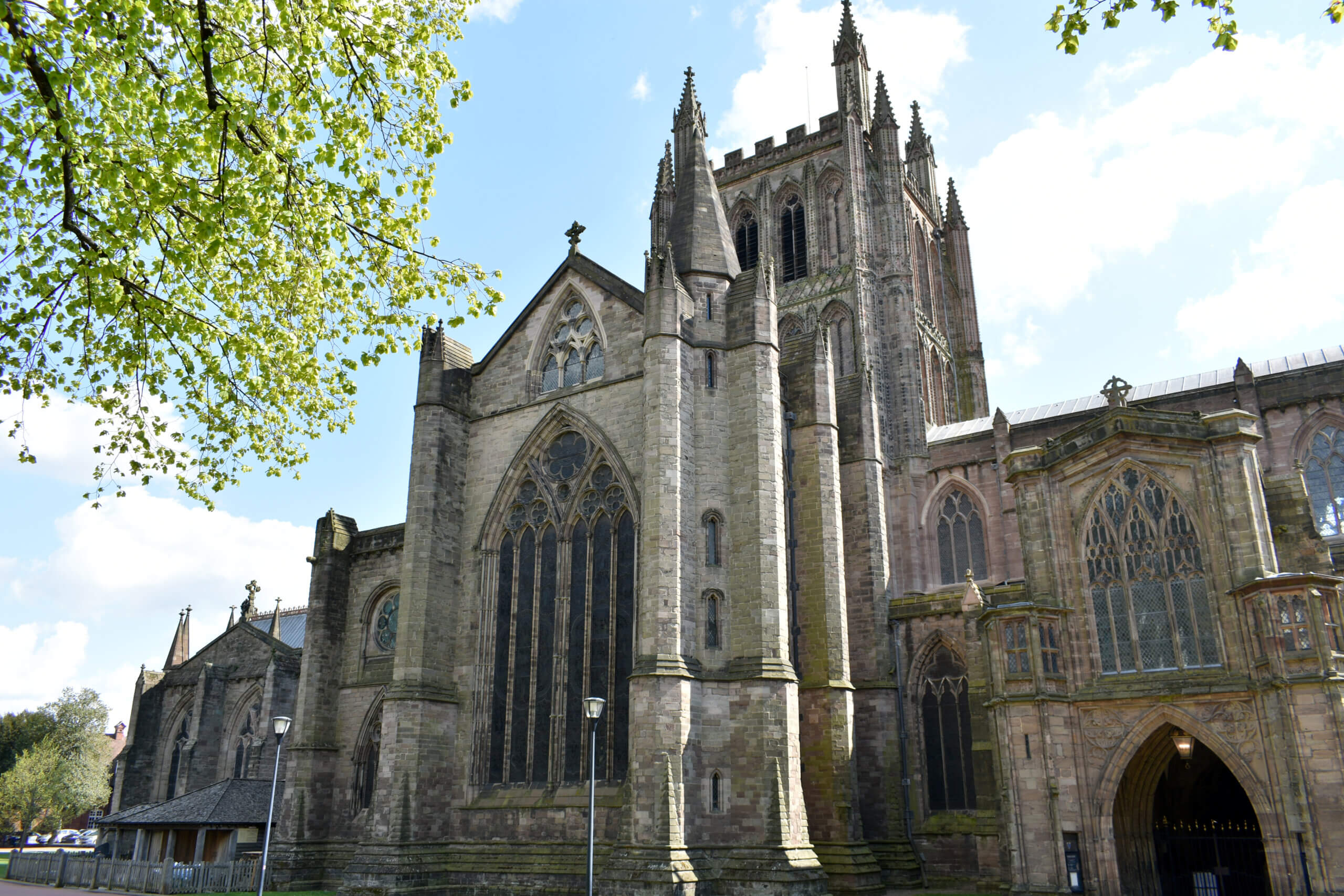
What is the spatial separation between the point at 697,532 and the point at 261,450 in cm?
1034

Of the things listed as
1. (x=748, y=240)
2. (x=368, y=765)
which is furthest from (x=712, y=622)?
(x=748, y=240)

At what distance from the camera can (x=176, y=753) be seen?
39.1m

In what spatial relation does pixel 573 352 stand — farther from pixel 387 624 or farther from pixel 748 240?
pixel 748 240

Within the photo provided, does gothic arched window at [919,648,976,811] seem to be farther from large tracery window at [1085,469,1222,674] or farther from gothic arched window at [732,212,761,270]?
gothic arched window at [732,212,761,270]

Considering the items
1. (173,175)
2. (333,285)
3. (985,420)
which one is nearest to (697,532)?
(333,285)

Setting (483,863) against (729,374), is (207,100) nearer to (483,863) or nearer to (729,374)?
(729,374)

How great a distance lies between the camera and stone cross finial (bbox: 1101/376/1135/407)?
22.0 metres

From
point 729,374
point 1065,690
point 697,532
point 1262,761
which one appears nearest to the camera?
point 1262,761

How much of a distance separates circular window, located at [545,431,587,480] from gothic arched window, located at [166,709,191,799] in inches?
822

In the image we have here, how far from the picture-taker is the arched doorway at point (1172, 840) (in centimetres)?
1977

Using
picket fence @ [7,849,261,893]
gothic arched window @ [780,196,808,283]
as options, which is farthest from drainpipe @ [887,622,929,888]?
gothic arched window @ [780,196,808,283]

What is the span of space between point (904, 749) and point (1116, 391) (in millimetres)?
10591

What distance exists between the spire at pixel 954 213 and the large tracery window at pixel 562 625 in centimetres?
3178

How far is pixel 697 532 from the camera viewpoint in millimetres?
22719
